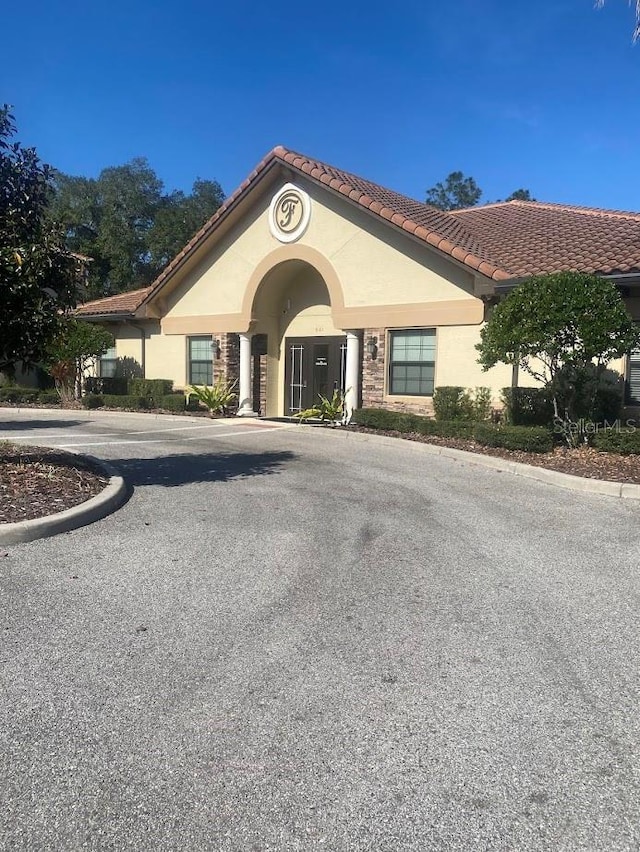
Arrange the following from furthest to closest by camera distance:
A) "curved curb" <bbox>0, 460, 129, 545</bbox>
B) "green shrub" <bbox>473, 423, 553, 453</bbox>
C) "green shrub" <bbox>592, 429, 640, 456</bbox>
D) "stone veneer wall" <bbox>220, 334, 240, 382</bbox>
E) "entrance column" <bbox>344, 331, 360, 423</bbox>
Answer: "stone veneer wall" <bbox>220, 334, 240, 382</bbox>, "entrance column" <bbox>344, 331, 360, 423</bbox>, "green shrub" <bbox>473, 423, 553, 453</bbox>, "green shrub" <bbox>592, 429, 640, 456</bbox>, "curved curb" <bbox>0, 460, 129, 545</bbox>

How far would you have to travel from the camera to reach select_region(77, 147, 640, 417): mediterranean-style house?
14.1m

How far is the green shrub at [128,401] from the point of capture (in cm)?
1967

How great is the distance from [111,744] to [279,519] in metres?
4.02

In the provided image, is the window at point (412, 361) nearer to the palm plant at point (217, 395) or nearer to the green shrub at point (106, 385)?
the palm plant at point (217, 395)

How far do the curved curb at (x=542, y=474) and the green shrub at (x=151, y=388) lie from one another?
33.7 feet

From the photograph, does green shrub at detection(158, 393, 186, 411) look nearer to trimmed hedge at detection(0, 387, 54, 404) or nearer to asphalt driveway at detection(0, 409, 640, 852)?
trimmed hedge at detection(0, 387, 54, 404)

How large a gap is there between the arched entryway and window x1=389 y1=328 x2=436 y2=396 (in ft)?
5.57

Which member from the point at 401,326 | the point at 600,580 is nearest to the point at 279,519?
the point at 600,580

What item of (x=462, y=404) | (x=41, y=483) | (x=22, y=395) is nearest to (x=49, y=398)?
(x=22, y=395)

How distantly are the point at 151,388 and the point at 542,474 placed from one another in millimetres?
14317

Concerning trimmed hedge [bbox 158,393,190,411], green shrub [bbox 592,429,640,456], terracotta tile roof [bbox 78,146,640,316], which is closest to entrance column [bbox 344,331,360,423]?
terracotta tile roof [bbox 78,146,640,316]

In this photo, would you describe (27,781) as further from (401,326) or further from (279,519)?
(401,326)

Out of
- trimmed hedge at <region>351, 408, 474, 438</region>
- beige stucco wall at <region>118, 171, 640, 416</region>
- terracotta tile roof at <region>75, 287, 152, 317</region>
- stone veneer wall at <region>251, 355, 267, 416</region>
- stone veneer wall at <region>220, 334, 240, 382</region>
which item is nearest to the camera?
trimmed hedge at <region>351, 408, 474, 438</region>

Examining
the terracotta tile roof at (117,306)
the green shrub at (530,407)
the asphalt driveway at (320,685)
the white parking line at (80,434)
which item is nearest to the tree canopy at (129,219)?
the terracotta tile roof at (117,306)
